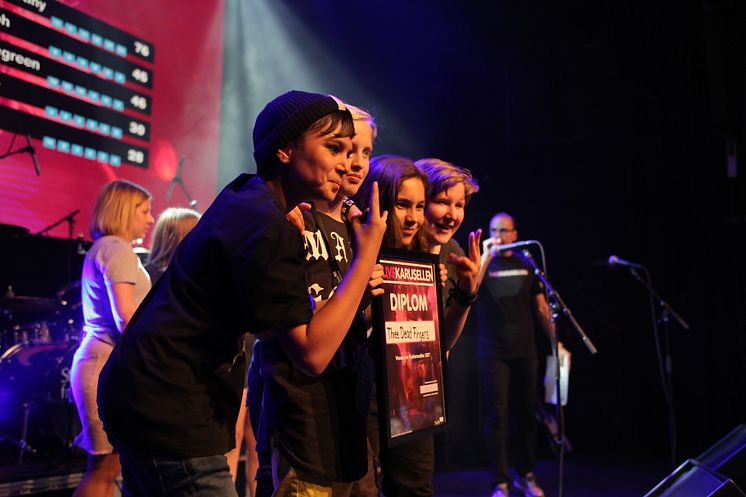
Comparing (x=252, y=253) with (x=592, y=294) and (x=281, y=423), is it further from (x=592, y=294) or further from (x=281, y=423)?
(x=592, y=294)

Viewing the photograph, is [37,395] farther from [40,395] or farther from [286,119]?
[286,119]

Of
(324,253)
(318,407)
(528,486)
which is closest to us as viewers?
(318,407)

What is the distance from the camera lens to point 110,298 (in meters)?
3.53

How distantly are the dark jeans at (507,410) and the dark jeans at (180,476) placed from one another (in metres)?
4.78

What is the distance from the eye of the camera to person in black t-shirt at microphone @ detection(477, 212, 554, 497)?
238 inches

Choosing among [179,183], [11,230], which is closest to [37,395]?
[11,230]

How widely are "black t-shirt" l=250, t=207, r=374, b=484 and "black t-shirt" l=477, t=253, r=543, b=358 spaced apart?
4.20 meters

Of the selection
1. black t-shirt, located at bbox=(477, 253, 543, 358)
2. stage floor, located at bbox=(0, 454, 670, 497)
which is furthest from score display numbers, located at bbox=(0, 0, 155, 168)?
black t-shirt, located at bbox=(477, 253, 543, 358)

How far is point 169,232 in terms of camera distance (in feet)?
13.3

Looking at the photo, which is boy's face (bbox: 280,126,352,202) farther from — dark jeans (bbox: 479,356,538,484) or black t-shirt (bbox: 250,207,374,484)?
dark jeans (bbox: 479,356,538,484)

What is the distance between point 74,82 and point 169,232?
278 centimetres

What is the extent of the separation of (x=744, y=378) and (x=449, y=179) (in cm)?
679

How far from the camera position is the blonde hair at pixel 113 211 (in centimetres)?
377

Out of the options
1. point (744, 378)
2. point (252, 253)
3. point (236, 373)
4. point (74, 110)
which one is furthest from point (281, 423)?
point (744, 378)
